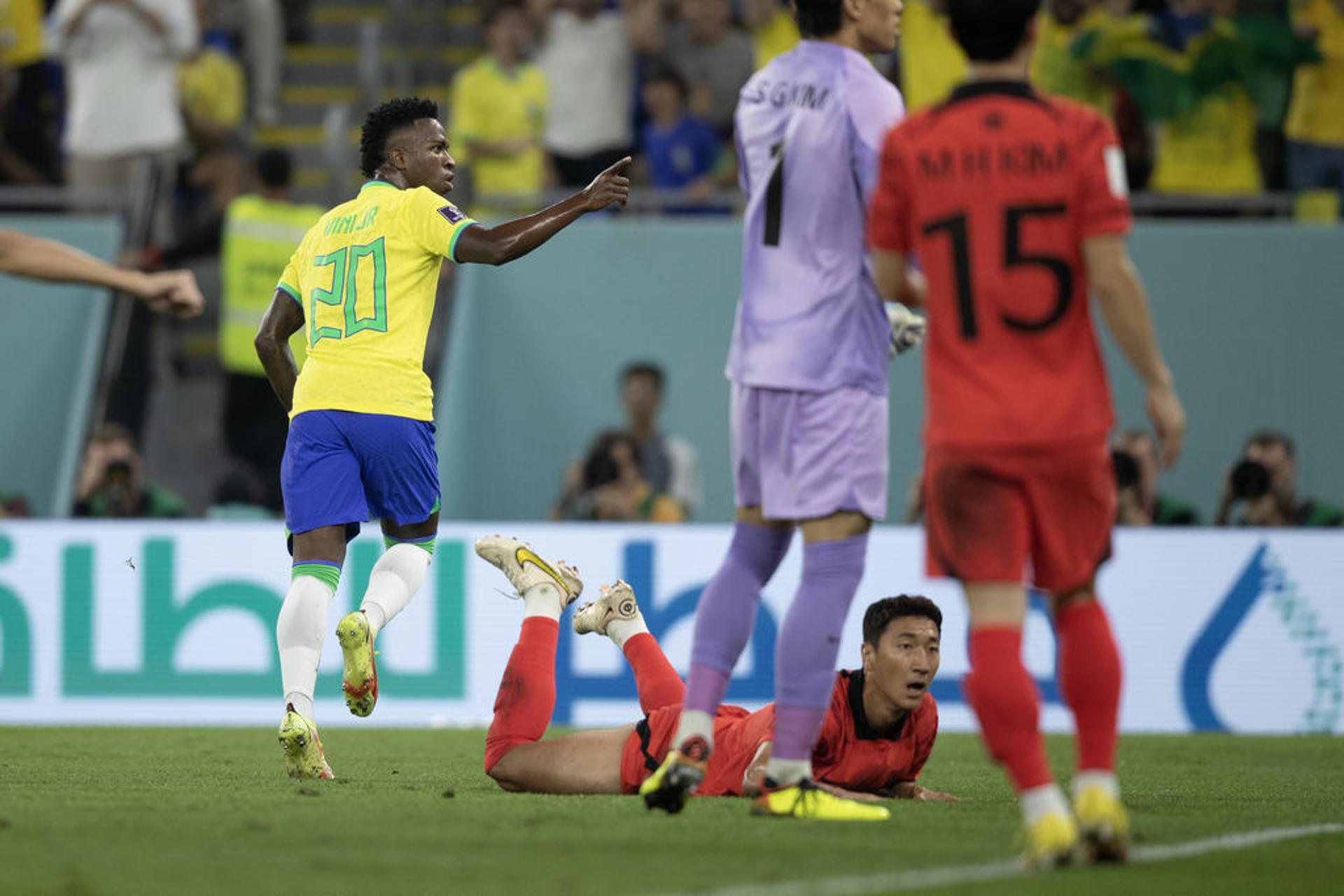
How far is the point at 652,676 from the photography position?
6.82 metres

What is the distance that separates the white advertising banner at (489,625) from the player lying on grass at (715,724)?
4.13 meters

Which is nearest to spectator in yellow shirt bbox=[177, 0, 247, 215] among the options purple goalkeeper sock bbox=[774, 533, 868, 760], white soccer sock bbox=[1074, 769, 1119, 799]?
purple goalkeeper sock bbox=[774, 533, 868, 760]

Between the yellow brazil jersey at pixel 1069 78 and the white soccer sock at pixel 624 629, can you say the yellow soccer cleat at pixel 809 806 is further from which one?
the yellow brazil jersey at pixel 1069 78

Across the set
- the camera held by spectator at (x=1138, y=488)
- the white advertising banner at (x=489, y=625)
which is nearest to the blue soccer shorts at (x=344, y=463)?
the white advertising banner at (x=489, y=625)

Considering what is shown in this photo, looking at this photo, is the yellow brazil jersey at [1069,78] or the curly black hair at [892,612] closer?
the curly black hair at [892,612]

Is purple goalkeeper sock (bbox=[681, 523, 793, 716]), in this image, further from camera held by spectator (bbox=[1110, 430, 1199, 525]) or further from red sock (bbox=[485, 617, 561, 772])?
camera held by spectator (bbox=[1110, 430, 1199, 525])

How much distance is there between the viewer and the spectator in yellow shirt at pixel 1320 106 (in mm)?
13141

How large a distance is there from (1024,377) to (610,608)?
8.94 feet

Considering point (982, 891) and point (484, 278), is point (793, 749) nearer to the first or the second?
point (982, 891)

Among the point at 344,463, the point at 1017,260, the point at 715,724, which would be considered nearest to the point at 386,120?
the point at 344,463

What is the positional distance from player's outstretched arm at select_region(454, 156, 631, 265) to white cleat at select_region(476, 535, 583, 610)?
3.34 feet

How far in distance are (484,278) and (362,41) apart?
197cm

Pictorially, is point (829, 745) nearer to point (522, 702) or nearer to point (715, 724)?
point (715, 724)

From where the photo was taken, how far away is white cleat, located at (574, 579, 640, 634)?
7023 mm
